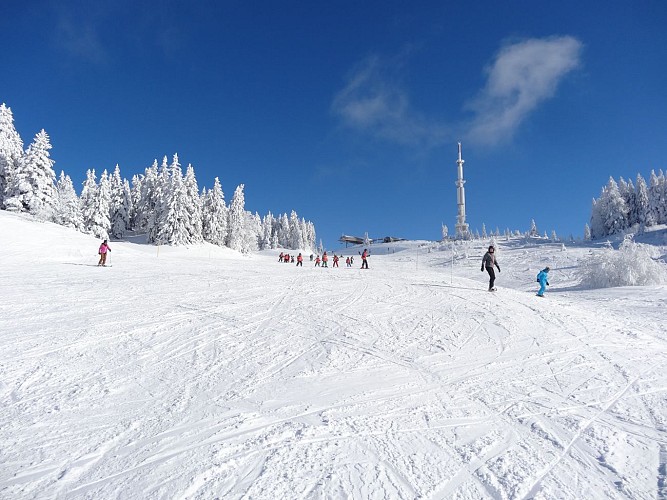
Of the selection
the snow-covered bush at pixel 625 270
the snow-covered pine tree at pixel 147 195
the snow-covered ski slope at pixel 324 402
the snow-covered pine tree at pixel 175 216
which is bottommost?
the snow-covered ski slope at pixel 324 402

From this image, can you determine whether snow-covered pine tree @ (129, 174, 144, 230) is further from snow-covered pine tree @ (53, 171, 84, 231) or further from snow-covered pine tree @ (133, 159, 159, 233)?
snow-covered pine tree @ (53, 171, 84, 231)

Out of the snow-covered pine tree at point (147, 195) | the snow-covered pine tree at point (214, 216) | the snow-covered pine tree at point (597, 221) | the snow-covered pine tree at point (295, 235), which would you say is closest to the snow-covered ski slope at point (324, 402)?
the snow-covered pine tree at point (214, 216)

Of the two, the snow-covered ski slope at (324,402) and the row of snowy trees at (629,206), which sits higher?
the row of snowy trees at (629,206)

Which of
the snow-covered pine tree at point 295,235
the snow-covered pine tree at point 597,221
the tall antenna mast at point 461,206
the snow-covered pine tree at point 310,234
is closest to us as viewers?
the snow-covered pine tree at point 597,221

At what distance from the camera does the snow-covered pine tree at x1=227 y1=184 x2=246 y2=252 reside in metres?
72.0

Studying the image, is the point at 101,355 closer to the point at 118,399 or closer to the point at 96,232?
the point at 118,399

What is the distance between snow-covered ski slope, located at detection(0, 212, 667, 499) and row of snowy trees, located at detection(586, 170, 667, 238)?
89725 millimetres

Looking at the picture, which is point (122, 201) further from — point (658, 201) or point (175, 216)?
point (658, 201)

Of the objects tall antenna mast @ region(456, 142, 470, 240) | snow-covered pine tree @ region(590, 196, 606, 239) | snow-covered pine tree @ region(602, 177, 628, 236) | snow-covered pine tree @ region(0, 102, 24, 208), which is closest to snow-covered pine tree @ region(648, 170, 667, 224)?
snow-covered pine tree @ region(602, 177, 628, 236)

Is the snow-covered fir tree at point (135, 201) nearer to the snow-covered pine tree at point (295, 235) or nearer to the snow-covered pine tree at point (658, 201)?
the snow-covered pine tree at point (295, 235)

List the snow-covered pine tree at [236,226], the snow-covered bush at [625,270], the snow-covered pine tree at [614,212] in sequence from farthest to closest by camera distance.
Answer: the snow-covered pine tree at [614,212], the snow-covered pine tree at [236,226], the snow-covered bush at [625,270]

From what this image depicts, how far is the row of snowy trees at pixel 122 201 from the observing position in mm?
42406

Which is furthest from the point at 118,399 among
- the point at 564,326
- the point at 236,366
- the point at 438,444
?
the point at 564,326

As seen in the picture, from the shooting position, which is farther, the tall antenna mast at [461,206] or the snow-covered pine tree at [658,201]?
the tall antenna mast at [461,206]
